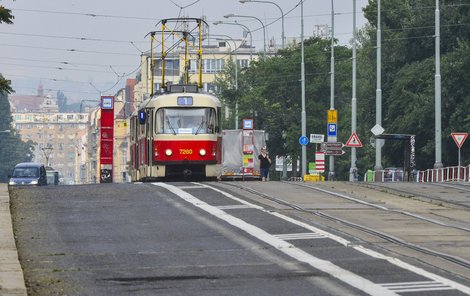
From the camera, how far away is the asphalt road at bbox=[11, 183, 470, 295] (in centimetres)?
1527

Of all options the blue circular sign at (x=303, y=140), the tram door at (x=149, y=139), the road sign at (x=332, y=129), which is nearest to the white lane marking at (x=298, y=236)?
the tram door at (x=149, y=139)

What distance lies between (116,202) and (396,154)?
57363 mm

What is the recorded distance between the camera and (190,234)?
21.5 m

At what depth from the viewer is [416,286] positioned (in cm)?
1508

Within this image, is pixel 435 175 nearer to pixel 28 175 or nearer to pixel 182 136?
pixel 28 175

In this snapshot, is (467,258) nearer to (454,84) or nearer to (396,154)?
(454,84)

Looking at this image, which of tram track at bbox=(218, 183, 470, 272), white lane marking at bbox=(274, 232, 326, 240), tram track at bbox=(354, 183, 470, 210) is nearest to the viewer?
tram track at bbox=(218, 183, 470, 272)

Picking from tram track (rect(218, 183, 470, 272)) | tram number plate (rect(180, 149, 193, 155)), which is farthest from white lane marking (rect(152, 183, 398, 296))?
tram number plate (rect(180, 149, 193, 155))

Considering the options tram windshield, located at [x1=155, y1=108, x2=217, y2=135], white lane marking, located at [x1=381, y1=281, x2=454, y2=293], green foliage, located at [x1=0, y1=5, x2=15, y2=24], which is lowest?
white lane marking, located at [x1=381, y1=281, x2=454, y2=293]

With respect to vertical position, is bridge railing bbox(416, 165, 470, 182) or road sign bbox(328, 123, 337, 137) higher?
road sign bbox(328, 123, 337, 137)

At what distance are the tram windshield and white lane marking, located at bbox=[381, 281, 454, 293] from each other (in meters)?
29.5

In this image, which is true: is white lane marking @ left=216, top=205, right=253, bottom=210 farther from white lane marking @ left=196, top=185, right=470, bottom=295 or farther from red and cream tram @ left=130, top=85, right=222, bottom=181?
red and cream tram @ left=130, top=85, right=222, bottom=181

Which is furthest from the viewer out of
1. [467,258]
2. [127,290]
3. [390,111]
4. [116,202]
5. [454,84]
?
[390,111]

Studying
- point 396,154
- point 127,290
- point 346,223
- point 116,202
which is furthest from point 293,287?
point 396,154
